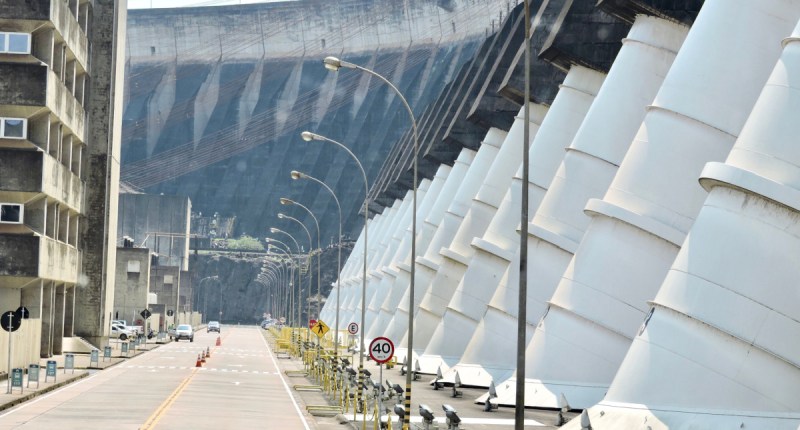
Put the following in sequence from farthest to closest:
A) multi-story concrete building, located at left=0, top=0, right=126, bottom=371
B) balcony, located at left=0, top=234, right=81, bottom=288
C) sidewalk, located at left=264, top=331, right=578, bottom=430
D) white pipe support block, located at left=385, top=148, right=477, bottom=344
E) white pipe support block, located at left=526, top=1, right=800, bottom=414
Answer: white pipe support block, located at left=385, top=148, right=477, bottom=344
multi-story concrete building, located at left=0, top=0, right=126, bottom=371
balcony, located at left=0, top=234, right=81, bottom=288
sidewalk, located at left=264, top=331, right=578, bottom=430
white pipe support block, located at left=526, top=1, right=800, bottom=414

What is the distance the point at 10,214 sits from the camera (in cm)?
6216

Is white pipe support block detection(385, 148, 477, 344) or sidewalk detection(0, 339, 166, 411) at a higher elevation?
white pipe support block detection(385, 148, 477, 344)

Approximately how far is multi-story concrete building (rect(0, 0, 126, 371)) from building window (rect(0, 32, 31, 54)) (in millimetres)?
46

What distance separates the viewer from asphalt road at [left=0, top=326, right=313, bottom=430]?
31516mm

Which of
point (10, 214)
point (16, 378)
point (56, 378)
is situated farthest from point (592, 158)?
point (10, 214)

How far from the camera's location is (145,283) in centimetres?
12319

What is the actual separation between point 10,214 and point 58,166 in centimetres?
499

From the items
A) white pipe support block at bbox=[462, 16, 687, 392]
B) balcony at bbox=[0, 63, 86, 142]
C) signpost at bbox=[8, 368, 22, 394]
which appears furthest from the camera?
balcony at bbox=[0, 63, 86, 142]

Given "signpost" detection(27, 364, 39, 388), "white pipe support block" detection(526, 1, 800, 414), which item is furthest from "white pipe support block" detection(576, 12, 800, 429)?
"signpost" detection(27, 364, 39, 388)

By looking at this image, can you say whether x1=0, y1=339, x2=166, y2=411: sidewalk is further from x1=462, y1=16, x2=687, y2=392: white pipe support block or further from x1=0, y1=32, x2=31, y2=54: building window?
x1=462, y1=16, x2=687, y2=392: white pipe support block

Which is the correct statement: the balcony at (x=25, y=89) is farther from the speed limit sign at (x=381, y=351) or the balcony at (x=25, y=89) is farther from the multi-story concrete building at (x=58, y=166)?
the speed limit sign at (x=381, y=351)

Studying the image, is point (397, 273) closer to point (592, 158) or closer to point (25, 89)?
point (25, 89)

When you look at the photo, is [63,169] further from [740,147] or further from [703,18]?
[740,147]

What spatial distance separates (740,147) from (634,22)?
18.6 m
